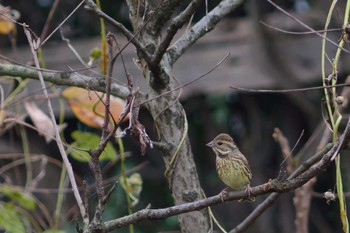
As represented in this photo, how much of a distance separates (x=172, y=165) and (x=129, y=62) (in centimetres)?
299

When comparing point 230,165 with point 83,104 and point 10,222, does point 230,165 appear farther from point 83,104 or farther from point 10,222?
point 10,222

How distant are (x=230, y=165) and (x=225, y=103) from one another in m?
2.97

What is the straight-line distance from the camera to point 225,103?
22.0 ft

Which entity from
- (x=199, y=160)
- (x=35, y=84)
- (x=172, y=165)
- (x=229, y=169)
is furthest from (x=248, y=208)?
(x=172, y=165)

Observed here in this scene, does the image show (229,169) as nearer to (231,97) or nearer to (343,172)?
(343,172)

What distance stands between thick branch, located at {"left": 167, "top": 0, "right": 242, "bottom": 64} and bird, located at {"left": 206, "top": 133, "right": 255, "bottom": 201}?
36.9 inches

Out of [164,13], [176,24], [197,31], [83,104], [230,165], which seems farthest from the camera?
[230,165]

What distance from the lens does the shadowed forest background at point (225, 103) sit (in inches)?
229

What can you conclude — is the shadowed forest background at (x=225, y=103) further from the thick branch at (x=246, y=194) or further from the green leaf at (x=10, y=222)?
the thick branch at (x=246, y=194)

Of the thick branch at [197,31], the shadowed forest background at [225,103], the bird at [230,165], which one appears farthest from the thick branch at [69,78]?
the shadowed forest background at [225,103]

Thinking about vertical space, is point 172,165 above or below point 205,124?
below

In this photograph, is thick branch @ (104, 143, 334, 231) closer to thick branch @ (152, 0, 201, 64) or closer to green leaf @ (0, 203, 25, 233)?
thick branch @ (152, 0, 201, 64)

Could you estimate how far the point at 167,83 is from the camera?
2801mm

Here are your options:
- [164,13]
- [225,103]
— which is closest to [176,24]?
[164,13]
